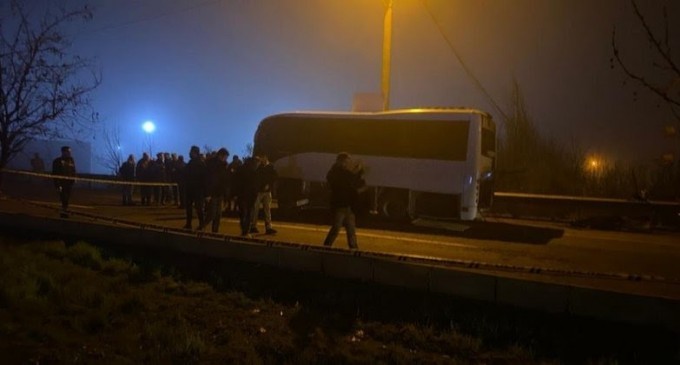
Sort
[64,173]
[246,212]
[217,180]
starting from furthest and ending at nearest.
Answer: [64,173] < [246,212] < [217,180]

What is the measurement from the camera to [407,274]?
25.1 ft

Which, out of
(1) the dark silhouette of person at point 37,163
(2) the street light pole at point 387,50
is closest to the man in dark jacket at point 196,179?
(2) the street light pole at point 387,50

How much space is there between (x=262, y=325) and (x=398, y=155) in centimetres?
1074

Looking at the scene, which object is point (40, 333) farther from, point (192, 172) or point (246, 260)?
point (192, 172)

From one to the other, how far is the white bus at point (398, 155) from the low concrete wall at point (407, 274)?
787cm

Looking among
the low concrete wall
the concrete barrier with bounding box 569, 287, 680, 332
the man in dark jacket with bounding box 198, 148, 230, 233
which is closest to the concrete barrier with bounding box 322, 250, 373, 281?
the low concrete wall

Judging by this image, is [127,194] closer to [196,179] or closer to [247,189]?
[196,179]

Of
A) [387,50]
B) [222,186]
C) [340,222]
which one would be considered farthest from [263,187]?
[387,50]

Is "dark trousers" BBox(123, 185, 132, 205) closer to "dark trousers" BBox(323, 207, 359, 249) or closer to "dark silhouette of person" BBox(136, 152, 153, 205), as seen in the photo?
"dark silhouette of person" BBox(136, 152, 153, 205)

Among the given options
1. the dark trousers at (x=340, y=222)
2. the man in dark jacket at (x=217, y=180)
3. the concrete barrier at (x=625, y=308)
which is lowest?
the concrete barrier at (x=625, y=308)

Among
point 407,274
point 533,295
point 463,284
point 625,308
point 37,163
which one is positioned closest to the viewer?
point 625,308

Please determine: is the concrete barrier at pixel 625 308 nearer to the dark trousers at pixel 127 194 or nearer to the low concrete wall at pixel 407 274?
the low concrete wall at pixel 407 274

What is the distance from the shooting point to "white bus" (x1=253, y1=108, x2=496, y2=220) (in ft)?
52.4

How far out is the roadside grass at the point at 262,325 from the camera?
581 centimetres
